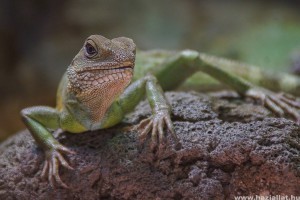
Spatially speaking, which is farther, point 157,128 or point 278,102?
point 278,102

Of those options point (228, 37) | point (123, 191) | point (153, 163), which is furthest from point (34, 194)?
point (228, 37)

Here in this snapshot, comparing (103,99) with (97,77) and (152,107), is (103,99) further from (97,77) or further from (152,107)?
(152,107)

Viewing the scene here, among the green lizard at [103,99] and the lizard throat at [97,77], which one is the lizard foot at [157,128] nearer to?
the green lizard at [103,99]

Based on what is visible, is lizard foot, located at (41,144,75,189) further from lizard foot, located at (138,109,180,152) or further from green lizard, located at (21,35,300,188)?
lizard foot, located at (138,109,180,152)

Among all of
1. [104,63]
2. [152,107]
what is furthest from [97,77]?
[152,107]

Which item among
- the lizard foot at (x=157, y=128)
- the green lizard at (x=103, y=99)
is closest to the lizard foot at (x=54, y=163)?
the green lizard at (x=103, y=99)

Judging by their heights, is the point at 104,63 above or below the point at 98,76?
above

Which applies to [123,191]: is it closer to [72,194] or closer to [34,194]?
[72,194]
